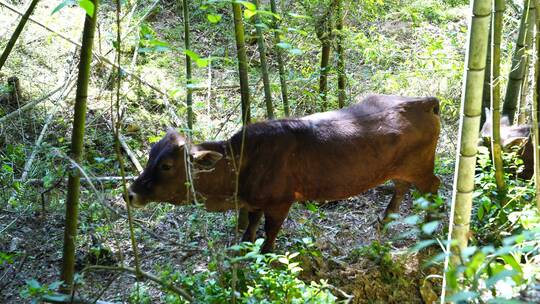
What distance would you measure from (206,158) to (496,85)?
2692mm

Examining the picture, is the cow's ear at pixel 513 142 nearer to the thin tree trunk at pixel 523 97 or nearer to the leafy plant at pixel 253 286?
the thin tree trunk at pixel 523 97

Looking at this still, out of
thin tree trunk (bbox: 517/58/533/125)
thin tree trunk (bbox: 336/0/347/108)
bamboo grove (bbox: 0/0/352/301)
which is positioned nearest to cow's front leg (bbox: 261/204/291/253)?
bamboo grove (bbox: 0/0/352/301)

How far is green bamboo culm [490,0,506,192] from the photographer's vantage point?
16.6 ft

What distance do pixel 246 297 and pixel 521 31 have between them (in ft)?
14.3

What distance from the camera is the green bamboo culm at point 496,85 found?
5.05m

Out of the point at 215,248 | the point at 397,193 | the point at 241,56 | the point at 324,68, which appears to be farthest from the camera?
the point at 324,68

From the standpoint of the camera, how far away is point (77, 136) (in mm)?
3625

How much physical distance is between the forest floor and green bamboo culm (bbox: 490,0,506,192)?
87 centimetres

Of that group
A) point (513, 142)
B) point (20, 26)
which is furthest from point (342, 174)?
point (20, 26)

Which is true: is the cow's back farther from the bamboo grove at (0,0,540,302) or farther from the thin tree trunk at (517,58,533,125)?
the thin tree trunk at (517,58,533,125)

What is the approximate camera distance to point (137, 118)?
8.95 m

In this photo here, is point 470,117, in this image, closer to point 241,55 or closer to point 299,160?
point 241,55

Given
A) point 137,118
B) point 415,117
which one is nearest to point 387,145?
point 415,117

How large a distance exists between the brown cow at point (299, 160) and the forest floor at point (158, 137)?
12.9 inches
